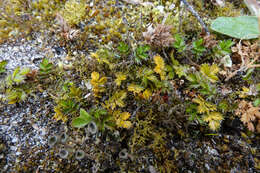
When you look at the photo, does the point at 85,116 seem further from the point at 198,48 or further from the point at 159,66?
the point at 198,48

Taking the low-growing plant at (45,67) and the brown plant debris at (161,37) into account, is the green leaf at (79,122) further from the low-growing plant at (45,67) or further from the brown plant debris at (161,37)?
the brown plant debris at (161,37)

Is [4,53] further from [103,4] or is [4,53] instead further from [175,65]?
[175,65]

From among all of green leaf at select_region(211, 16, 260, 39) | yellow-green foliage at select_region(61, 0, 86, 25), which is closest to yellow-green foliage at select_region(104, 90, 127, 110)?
yellow-green foliage at select_region(61, 0, 86, 25)

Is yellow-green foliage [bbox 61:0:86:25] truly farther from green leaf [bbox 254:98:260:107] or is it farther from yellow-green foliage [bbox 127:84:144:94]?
green leaf [bbox 254:98:260:107]

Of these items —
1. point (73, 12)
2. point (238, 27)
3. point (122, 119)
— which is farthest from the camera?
point (73, 12)

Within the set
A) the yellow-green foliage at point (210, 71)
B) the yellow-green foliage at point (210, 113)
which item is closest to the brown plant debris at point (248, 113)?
the yellow-green foliage at point (210, 113)

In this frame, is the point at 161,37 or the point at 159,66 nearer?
the point at 159,66

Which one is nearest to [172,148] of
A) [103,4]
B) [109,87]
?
[109,87]

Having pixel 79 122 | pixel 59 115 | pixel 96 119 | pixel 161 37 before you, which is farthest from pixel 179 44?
pixel 59 115
